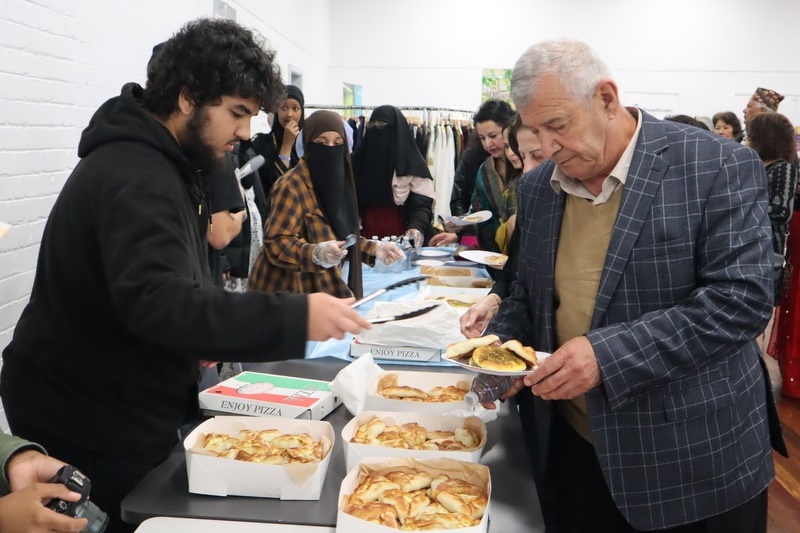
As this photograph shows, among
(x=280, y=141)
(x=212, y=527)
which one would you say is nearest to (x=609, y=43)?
(x=280, y=141)

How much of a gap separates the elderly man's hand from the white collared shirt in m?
0.36

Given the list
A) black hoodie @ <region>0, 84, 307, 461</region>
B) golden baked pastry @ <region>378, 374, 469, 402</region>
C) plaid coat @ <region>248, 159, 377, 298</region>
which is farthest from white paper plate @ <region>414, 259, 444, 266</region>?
black hoodie @ <region>0, 84, 307, 461</region>

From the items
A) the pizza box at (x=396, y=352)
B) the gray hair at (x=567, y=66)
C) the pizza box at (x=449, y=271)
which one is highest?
the gray hair at (x=567, y=66)

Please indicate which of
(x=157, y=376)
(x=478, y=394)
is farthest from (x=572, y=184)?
(x=157, y=376)

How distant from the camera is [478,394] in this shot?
1.60 meters

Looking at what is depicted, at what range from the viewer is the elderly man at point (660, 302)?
132 centimetres

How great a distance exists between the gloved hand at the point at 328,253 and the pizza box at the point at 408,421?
51.2 inches

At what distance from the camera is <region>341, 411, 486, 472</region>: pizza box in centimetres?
136

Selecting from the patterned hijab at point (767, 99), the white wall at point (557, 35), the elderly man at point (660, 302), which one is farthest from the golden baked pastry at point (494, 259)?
the white wall at point (557, 35)

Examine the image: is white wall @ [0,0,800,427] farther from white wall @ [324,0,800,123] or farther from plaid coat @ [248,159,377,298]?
plaid coat @ [248,159,377,298]

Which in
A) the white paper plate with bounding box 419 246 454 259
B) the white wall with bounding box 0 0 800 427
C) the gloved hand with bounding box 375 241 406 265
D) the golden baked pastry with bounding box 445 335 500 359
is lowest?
the white paper plate with bounding box 419 246 454 259

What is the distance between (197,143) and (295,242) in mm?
1495

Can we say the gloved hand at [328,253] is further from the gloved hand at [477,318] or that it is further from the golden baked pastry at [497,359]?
the golden baked pastry at [497,359]

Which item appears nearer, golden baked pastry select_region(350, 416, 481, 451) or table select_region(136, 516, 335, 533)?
table select_region(136, 516, 335, 533)
